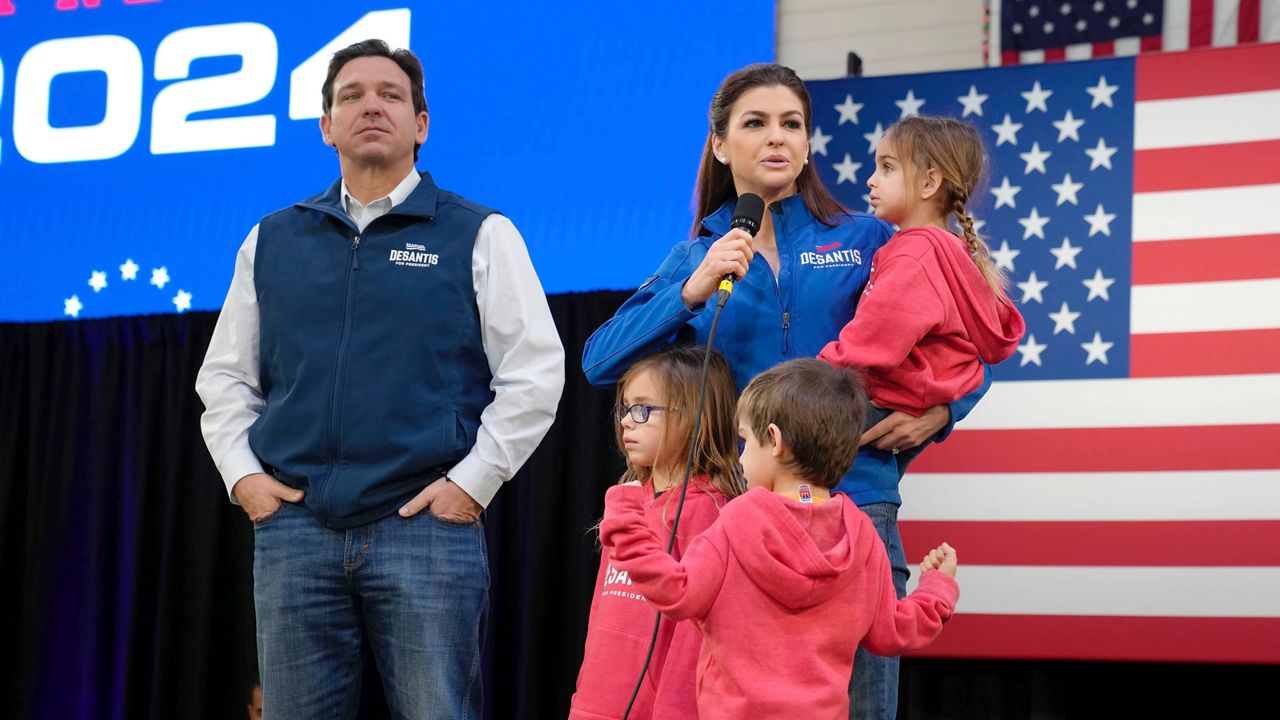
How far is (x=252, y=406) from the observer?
7.91 feet

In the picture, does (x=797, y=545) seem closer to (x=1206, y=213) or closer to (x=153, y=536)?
(x=1206, y=213)

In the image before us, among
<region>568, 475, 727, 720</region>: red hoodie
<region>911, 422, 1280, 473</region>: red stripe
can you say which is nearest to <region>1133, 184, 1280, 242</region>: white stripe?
<region>911, 422, 1280, 473</region>: red stripe

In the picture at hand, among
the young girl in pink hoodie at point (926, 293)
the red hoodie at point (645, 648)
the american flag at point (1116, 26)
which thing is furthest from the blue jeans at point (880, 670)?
the american flag at point (1116, 26)

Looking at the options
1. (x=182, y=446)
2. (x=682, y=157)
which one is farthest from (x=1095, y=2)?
(x=182, y=446)

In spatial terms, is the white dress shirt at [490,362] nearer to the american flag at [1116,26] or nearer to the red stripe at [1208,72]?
the red stripe at [1208,72]

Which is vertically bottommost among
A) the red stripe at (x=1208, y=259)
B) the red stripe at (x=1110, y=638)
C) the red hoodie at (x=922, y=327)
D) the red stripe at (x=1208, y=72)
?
the red stripe at (x=1110, y=638)

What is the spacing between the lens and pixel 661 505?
1986 mm

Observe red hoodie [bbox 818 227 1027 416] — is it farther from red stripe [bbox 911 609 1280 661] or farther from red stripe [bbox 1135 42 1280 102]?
red stripe [bbox 1135 42 1280 102]

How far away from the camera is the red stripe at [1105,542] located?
3303 millimetres

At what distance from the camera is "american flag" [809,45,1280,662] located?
3330mm

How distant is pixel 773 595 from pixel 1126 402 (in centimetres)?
212

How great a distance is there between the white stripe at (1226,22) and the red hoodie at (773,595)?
120 inches

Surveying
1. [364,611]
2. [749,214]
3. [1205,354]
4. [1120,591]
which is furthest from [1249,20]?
[364,611]

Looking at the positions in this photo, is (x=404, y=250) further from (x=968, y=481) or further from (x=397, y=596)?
(x=968, y=481)
